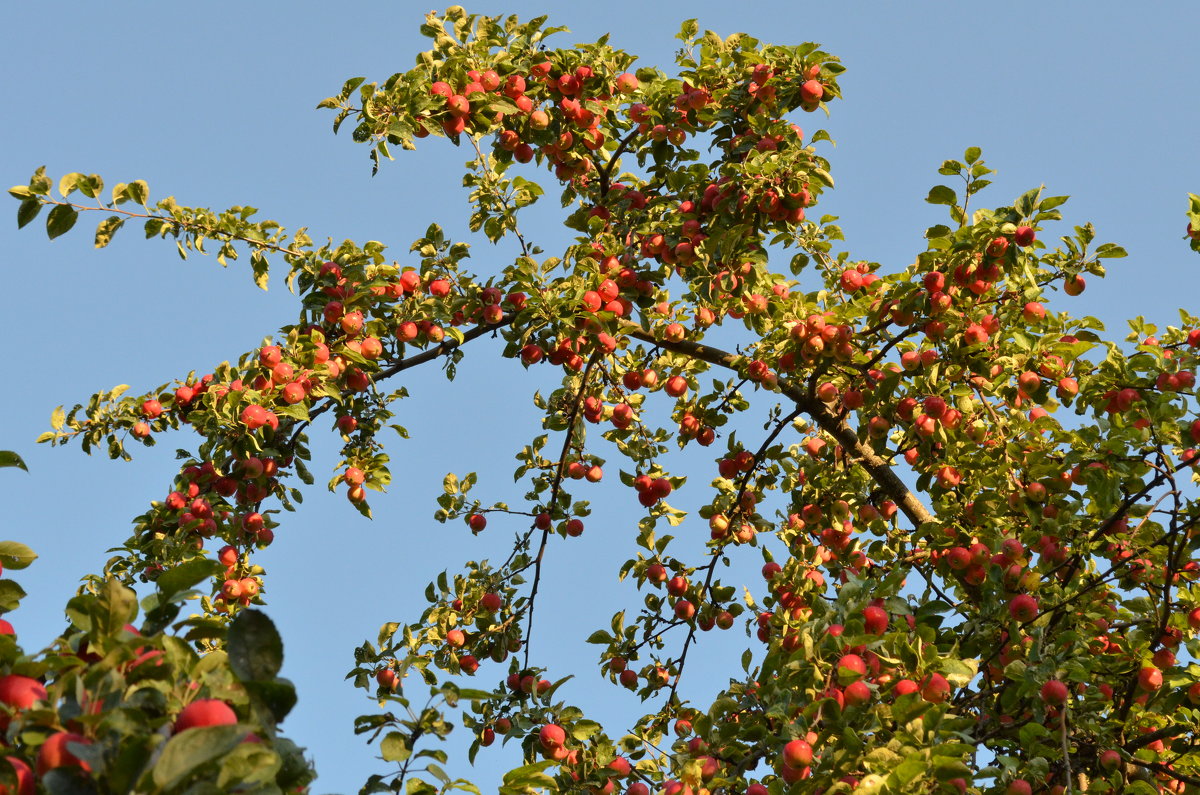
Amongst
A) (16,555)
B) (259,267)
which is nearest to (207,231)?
(259,267)

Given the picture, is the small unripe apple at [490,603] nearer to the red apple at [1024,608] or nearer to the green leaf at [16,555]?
the red apple at [1024,608]

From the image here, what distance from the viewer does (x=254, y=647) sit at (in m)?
1.72

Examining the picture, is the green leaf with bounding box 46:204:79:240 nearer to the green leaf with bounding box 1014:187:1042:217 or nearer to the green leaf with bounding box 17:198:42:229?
the green leaf with bounding box 17:198:42:229

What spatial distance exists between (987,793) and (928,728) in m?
0.75

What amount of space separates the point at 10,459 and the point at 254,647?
2.67 ft

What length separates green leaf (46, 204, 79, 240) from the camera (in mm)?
3984

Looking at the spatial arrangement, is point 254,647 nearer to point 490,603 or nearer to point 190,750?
point 190,750

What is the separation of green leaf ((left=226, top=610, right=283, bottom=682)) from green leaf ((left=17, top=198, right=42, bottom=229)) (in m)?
2.81

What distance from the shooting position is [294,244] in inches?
190

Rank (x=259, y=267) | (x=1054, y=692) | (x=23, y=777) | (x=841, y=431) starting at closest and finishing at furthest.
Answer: (x=23, y=777), (x=1054, y=692), (x=259, y=267), (x=841, y=431)

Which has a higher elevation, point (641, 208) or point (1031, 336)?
point (641, 208)

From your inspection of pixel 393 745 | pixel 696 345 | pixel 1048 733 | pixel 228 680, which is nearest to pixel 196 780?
pixel 228 680

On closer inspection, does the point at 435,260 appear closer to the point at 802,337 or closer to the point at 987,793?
the point at 802,337

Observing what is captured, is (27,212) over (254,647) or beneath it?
over
